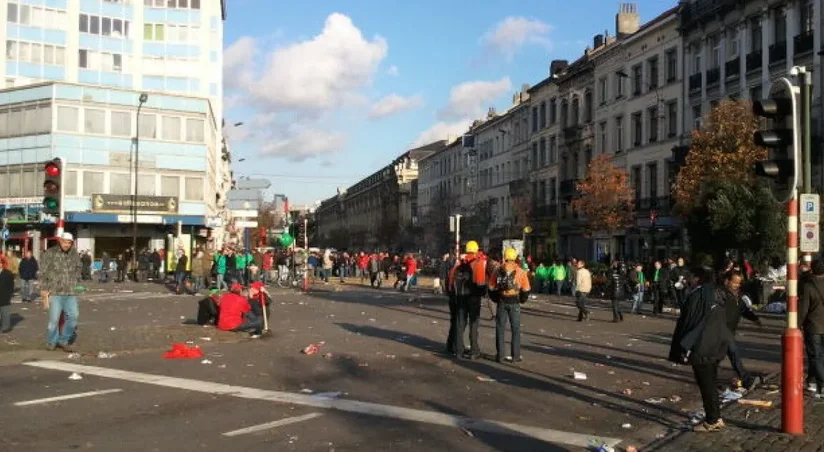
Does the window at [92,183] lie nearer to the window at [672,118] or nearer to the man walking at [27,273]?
the man walking at [27,273]

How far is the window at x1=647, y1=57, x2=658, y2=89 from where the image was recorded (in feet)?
163

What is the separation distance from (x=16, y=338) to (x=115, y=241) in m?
42.5

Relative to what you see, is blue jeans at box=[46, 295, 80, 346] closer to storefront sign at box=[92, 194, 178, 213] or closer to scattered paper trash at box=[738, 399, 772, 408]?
scattered paper trash at box=[738, 399, 772, 408]

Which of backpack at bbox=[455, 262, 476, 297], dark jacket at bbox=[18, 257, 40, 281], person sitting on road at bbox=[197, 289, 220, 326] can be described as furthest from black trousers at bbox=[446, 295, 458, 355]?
dark jacket at bbox=[18, 257, 40, 281]

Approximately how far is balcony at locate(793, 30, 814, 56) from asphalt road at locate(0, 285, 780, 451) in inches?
861

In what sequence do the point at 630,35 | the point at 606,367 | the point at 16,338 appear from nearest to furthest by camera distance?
the point at 606,367 → the point at 16,338 → the point at 630,35

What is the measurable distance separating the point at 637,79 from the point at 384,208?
272 ft

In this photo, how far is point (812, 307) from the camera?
34.9 ft

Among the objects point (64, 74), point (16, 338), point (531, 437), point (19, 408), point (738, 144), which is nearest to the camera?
point (531, 437)

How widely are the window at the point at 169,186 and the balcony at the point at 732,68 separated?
34.6 meters

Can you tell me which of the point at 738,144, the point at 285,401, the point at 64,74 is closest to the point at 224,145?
the point at 64,74

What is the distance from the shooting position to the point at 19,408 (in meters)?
9.27

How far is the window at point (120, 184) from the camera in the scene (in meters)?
55.2

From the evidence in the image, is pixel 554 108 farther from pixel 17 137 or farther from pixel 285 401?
pixel 285 401
